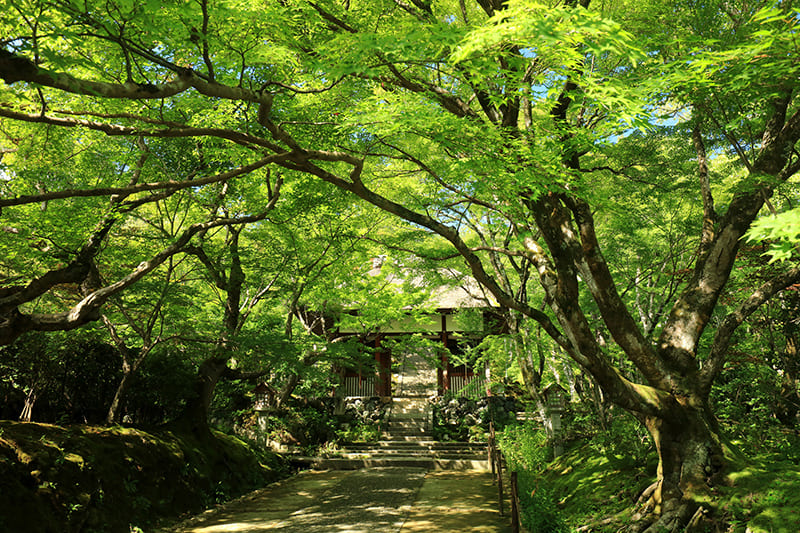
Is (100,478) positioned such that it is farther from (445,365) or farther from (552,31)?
(445,365)

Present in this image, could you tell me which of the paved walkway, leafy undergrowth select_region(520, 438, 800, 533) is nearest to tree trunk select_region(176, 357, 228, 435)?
the paved walkway

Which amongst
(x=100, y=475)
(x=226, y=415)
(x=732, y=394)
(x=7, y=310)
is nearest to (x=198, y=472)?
(x=100, y=475)

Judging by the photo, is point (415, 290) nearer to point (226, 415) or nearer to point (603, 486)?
point (226, 415)

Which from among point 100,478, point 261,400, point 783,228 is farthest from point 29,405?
point 783,228

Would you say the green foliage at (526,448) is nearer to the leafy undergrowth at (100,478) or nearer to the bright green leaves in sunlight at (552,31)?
the leafy undergrowth at (100,478)

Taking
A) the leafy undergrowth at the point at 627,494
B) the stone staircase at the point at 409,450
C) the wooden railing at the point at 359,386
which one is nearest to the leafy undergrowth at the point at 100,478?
the stone staircase at the point at 409,450

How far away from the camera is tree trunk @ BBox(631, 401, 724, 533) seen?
5.77 metres

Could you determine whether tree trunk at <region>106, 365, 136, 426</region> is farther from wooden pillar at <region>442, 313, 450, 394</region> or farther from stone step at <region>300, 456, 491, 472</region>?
wooden pillar at <region>442, 313, 450, 394</region>

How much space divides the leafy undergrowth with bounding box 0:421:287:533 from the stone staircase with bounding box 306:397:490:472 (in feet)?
15.8

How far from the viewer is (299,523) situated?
26.6 feet

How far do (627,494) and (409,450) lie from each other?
32.1 ft

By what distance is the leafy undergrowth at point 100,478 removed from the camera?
629 centimetres

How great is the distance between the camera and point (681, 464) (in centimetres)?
600

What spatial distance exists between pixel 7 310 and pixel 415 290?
37.9 ft
